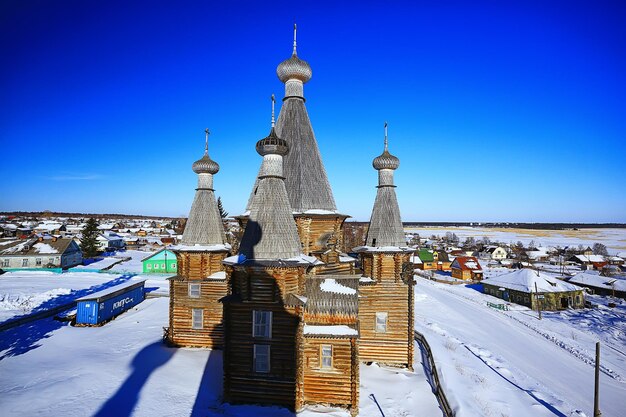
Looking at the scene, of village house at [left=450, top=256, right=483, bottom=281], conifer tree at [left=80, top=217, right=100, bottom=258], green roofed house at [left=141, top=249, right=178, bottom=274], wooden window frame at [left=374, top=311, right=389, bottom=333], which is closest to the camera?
wooden window frame at [left=374, top=311, right=389, bottom=333]

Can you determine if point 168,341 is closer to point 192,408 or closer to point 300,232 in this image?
point 192,408

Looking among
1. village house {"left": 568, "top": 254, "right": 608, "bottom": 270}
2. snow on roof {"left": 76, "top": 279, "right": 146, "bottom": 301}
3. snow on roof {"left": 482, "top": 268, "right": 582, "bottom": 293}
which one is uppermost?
snow on roof {"left": 76, "top": 279, "right": 146, "bottom": 301}

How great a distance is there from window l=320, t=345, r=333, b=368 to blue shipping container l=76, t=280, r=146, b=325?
17.3 meters

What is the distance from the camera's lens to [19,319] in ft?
74.8

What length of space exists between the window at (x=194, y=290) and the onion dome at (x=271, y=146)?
9.03 meters

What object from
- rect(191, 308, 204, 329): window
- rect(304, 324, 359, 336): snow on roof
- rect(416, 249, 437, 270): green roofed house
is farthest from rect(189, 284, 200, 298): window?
rect(416, 249, 437, 270): green roofed house

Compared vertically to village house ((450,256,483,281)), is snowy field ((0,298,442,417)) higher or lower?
higher

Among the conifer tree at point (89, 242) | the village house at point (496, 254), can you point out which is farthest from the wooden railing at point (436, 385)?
the village house at point (496, 254)

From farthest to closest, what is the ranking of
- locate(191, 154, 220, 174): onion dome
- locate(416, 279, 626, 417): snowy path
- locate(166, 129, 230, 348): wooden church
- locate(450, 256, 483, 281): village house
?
locate(450, 256, 483, 281): village house
locate(191, 154, 220, 174): onion dome
locate(166, 129, 230, 348): wooden church
locate(416, 279, 626, 417): snowy path

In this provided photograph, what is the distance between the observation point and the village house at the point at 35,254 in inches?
1785

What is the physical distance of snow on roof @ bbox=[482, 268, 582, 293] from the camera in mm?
38438

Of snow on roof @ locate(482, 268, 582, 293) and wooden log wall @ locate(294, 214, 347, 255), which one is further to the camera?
snow on roof @ locate(482, 268, 582, 293)

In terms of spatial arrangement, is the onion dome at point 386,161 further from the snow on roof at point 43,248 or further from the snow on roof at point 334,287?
the snow on roof at point 43,248

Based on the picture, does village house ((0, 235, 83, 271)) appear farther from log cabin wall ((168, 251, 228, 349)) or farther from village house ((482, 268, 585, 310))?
village house ((482, 268, 585, 310))
